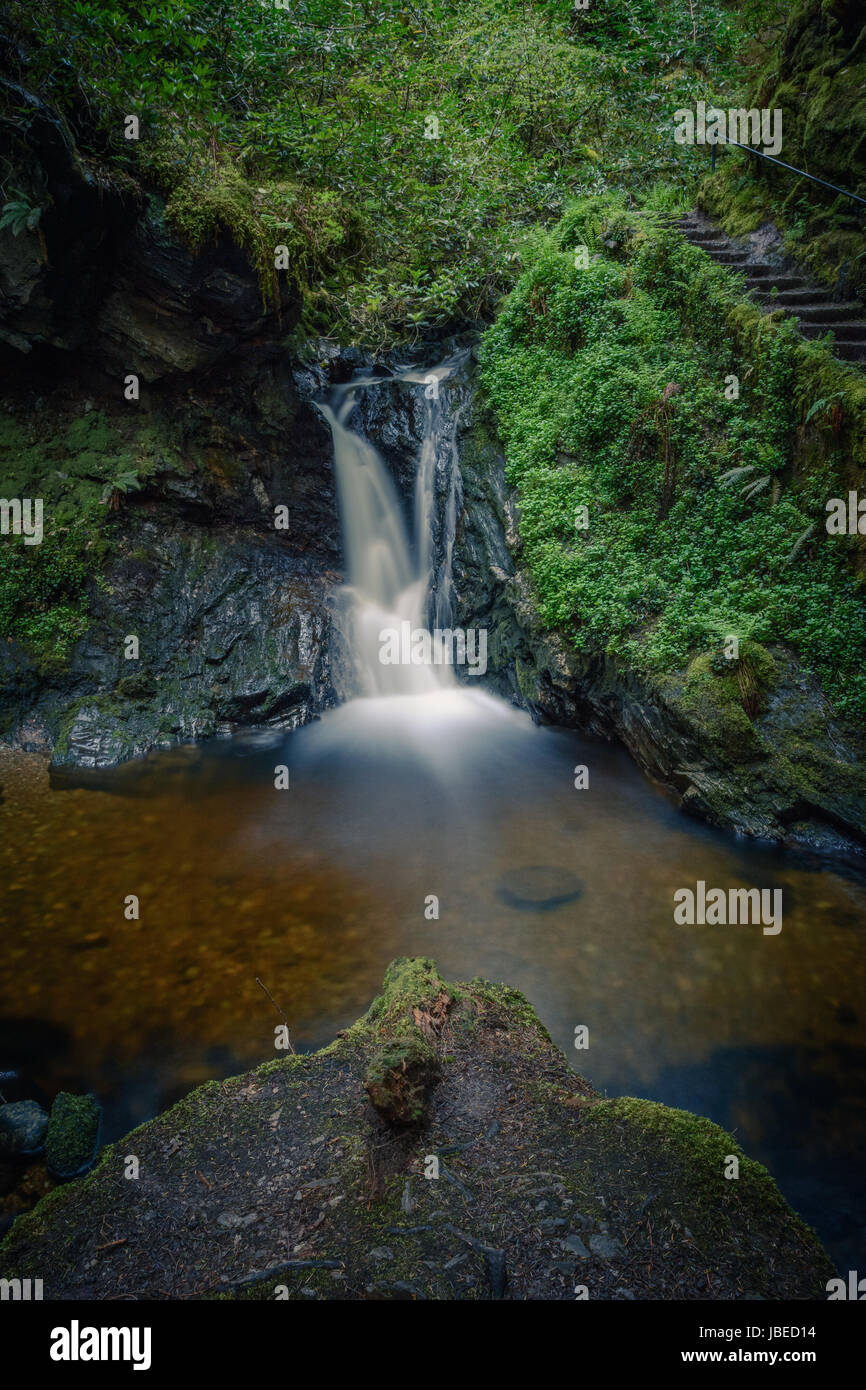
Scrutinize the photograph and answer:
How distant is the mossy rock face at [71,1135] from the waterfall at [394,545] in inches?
312

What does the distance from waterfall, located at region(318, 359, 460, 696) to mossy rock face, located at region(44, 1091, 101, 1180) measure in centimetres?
792

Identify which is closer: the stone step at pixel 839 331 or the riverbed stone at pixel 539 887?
the riverbed stone at pixel 539 887

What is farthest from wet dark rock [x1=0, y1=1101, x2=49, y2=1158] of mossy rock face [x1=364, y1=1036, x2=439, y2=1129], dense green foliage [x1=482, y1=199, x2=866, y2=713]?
dense green foliage [x1=482, y1=199, x2=866, y2=713]

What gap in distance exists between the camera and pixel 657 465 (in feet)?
29.2

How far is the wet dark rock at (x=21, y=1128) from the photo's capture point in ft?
12.7

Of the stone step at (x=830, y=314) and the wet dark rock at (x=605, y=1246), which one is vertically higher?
the stone step at (x=830, y=314)

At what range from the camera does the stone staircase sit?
Answer: 8.08 metres

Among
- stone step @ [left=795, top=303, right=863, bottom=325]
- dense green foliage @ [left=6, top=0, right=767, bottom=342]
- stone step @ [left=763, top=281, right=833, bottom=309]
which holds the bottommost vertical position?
stone step @ [left=795, top=303, right=863, bottom=325]

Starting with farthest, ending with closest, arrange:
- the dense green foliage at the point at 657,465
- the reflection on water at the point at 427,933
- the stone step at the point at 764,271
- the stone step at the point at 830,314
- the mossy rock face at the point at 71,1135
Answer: the stone step at the point at 764,271, the stone step at the point at 830,314, the dense green foliage at the point at 657,465, the reflection on water at the point at 427,933, the mossy rock face at the point at 71,1135

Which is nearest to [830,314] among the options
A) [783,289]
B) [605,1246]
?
[783,289]

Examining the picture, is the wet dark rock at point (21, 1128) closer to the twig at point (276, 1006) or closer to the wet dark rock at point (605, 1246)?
the twig at point (276, 1006)

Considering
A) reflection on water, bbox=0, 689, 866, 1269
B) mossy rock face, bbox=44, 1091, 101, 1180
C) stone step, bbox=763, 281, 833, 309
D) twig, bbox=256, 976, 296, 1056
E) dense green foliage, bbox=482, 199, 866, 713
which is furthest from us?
stone step, bbox=763, 281, 833, 309

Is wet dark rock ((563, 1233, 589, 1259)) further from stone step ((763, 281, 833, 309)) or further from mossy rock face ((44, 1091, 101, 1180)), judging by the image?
stone step ((763, 281, 833, 309))

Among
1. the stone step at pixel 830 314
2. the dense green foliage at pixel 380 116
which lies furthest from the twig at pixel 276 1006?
the stone step at pixel 830 314
